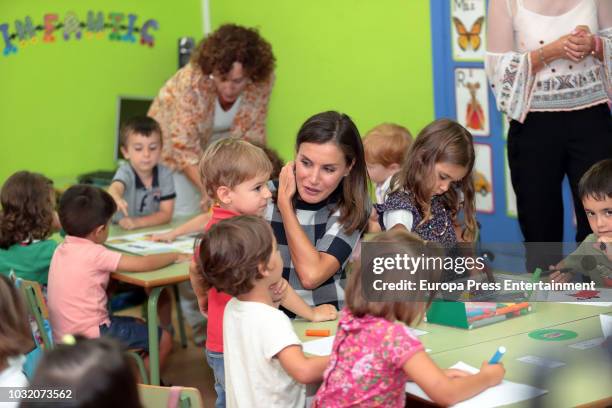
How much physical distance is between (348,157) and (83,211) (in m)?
1.26

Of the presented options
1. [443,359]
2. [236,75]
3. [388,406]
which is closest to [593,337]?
[443,359]

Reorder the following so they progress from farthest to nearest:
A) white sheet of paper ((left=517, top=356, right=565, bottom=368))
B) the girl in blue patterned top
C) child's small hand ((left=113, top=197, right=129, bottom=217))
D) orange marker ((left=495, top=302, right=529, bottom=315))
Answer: child's small hand ((left=113, top=197, right=129, bottom=217)), the girl in blue patterned top, orange marker ((left=495, top=302, right=529, bottom=315)), white sheet of paper ((left=517, top=356, right=565, bottom=368))

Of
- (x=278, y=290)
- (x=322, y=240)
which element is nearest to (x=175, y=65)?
(x=322, y=240)

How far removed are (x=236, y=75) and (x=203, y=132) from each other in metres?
0.41

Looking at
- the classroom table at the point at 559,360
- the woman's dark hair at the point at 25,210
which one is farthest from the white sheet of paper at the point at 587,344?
the woman's dark hair at the point at 25,210

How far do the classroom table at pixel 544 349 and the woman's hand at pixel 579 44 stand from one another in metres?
1.02

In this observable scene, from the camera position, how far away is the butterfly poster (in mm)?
4754

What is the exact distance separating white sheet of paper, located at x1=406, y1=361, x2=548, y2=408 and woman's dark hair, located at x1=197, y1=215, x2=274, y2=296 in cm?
50

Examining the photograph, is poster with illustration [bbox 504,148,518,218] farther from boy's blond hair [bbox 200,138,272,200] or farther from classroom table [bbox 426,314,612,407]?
classroom table [bbox 426,314,612,407]

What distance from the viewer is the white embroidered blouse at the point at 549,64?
337 centimetres

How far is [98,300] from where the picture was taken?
11.9ft

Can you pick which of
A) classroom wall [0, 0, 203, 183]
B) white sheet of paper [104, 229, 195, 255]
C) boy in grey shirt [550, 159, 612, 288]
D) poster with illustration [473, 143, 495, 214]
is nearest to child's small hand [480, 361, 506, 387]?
boy in grey shirt [550, 159, 612, 288]

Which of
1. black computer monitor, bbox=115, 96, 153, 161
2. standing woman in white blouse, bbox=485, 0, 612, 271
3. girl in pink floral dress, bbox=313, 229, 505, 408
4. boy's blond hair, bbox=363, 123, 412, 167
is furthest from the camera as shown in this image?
black computer monitor, bbox=115, 96, 153, 161

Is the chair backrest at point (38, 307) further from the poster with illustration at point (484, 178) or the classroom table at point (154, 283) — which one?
the poster with illustration at point (484, 178)
